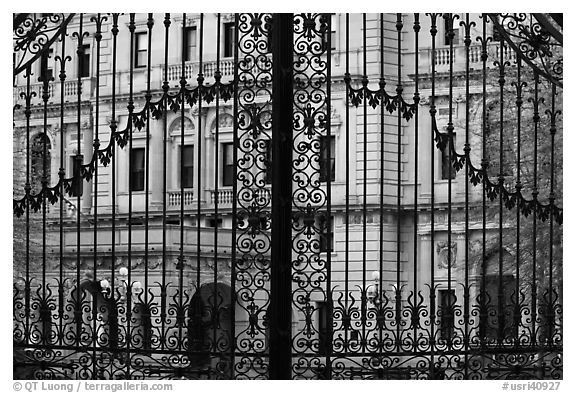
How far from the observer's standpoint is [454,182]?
1581 centimetres

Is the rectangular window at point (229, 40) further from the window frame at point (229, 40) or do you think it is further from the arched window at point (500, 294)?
the arched window at point (500, 294)

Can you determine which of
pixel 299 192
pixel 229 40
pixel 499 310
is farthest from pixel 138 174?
pixel 499 310

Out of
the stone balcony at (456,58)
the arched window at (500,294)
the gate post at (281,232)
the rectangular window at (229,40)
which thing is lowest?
the arched window at (500,294)

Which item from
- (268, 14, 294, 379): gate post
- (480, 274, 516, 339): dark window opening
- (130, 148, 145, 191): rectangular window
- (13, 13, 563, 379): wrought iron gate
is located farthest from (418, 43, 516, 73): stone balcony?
(268, 14, 294, 379): gate post

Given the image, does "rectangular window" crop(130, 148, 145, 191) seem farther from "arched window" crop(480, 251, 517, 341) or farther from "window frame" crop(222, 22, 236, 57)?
"arched window" crop(480, 251, 517, 341)

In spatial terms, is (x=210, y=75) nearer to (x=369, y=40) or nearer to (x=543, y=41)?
(x=369, y=40)

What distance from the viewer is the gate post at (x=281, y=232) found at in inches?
243

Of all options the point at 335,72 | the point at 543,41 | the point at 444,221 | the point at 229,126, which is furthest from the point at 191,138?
the point at 543,41

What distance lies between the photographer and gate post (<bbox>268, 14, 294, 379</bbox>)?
20.2 feet

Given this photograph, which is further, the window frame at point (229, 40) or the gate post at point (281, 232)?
the window frame at point (229, 40)

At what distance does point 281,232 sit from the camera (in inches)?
243

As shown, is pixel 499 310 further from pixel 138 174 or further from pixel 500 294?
pixel 138 174

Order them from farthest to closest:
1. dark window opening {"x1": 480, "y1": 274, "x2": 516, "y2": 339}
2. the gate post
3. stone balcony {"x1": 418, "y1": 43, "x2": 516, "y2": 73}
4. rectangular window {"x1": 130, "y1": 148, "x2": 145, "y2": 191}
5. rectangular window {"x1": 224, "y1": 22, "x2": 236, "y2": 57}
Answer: rectangular window {"x1": 130, "y1": 148, "x2": 145, "y2": 191}, rectangular window {"x1": 224, "y1": 22, "x2": 236, "y2": 57}, stone balcony {"x1": 418, "y1": 43, "x2": 516, "y2": 73}, dark window opening {"x1": 480, "y1": 274, "x2": 516, "y2": 339}, the gate post

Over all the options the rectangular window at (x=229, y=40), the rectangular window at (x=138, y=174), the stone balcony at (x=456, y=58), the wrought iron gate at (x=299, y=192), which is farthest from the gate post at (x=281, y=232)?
the rectangular window at (x=138, y=174)
